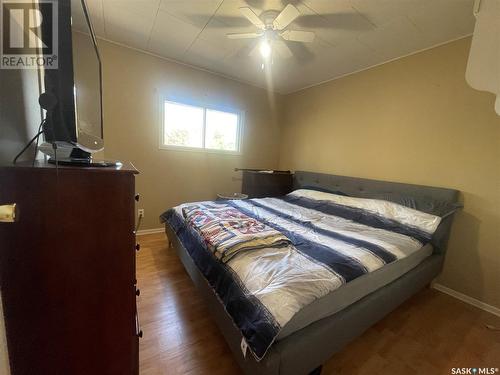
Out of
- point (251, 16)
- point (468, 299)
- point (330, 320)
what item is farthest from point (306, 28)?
point (468, 299)

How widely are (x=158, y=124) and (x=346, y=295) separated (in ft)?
9.82

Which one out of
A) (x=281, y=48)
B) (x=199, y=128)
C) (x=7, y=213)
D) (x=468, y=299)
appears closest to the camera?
(x=7, y=213)

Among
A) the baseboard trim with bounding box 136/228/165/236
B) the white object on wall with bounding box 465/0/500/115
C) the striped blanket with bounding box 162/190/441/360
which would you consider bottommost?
the baseboard trim with bounding box 136/228/165/236

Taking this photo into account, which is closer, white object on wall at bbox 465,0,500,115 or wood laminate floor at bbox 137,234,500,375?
white object on wall at bbox 465,0,500,115

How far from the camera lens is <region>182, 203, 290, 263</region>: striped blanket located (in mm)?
1333

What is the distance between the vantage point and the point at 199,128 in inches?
133

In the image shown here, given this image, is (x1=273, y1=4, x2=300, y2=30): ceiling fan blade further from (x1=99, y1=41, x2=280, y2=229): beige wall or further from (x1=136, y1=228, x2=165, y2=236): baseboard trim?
(x1=136, y1=228, x2=165, y2=236): baseboard trim

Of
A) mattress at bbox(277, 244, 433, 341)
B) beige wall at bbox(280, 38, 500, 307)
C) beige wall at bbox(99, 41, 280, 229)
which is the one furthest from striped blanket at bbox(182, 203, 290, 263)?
beige wall at bbox(280, 38, 500, 307)

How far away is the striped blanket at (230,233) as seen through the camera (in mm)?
1333

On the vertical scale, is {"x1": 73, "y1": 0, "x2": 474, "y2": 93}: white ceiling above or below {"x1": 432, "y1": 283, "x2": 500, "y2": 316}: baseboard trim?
above

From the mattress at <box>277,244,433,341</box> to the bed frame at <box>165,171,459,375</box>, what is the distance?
0.10 ft

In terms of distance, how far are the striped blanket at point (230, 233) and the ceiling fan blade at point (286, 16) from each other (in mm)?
1630

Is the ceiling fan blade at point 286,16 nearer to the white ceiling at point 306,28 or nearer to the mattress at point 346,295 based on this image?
the white ceiling at point 306,28

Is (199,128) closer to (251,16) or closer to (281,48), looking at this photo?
(281,48)
